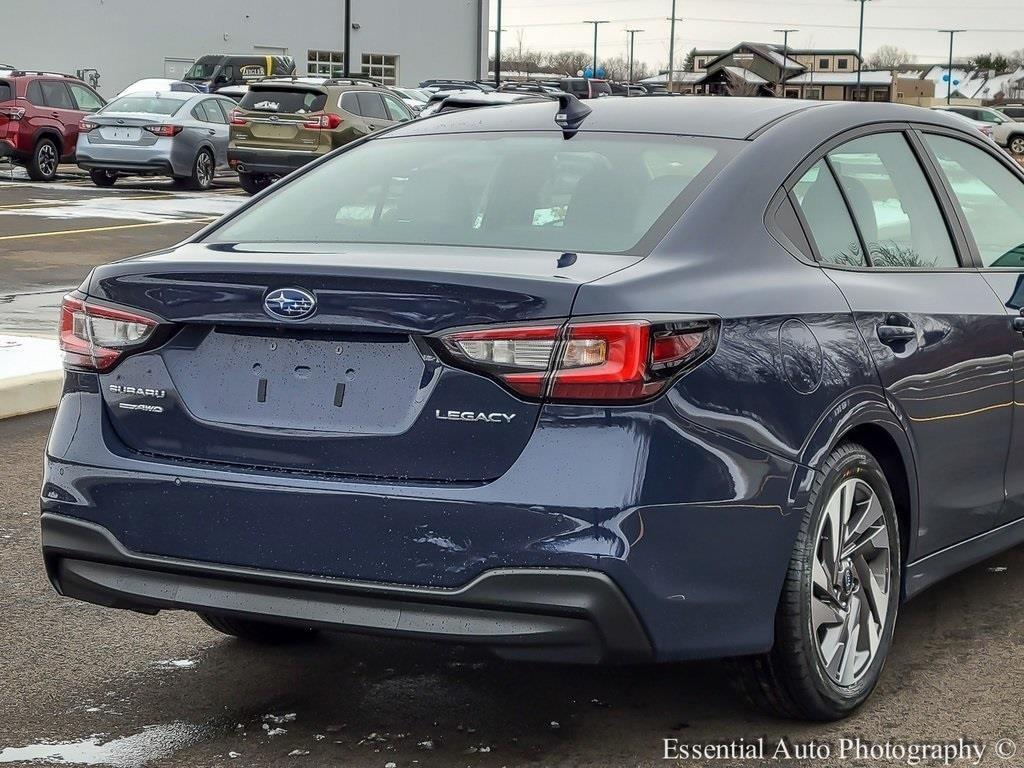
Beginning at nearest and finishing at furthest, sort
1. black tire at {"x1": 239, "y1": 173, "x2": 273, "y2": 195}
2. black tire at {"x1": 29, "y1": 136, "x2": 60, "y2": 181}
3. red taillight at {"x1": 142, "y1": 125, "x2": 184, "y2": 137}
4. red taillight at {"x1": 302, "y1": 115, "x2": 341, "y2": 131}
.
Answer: red taillight at {"x1": 302, "y1": 115, "x2": 341, "y2": 131}
black tire at {"x1": 239, "y1": 173, "x2": 273, "y2": 195}
red taillight at {"x1": 142, "y1": 125, "x2": 184, "y2": 137}
black tire at {"x1": 29, "y1": 136, "x2": 60, "y2": 181}

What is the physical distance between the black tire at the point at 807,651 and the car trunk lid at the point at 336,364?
29.5 inches

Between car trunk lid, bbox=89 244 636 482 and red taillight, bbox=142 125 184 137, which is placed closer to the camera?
car trunk lid, bbox=89 244 636 482

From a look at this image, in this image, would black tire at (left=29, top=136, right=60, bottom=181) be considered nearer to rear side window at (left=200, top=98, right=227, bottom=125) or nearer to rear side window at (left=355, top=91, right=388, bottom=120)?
rear side window at (left=200, top=98, right=227, bottom=125)

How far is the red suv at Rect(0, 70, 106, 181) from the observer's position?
85.8 feet

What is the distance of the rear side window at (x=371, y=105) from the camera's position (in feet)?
86.7

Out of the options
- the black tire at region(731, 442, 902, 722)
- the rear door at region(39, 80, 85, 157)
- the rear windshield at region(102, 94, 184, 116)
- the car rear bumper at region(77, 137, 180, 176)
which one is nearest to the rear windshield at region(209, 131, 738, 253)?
the black tire at region(731, 442, 902, 722)

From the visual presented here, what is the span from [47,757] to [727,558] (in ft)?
5.32

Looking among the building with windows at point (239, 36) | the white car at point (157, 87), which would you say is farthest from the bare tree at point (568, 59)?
the white car at point (157, 87)

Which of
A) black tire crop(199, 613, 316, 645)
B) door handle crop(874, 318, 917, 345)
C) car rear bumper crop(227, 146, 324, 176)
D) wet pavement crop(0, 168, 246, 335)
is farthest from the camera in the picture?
car rear bumper crop(227, 146, 324, 176)

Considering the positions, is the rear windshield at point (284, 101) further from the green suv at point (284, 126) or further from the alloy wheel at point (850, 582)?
the alloy wheel at point (850, 582)

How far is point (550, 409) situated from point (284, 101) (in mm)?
22847

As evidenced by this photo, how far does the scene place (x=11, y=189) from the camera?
25.3m

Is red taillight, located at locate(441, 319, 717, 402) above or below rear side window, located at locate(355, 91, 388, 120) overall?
above

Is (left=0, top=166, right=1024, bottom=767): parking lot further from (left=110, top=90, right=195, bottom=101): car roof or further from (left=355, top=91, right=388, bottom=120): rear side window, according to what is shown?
(left=110, top=90, right=195, bottom=101): car roof
